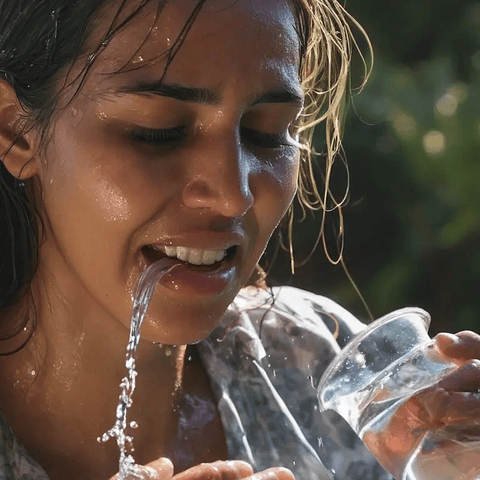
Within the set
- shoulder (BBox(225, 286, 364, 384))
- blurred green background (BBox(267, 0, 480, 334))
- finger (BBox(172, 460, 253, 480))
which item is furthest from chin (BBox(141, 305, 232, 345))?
blurred green background (BBox(267, 0, 480, 334))

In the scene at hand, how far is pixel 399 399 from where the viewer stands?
144 centimetres

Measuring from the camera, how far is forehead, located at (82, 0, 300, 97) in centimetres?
150

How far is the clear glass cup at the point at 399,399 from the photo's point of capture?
1.36 metres

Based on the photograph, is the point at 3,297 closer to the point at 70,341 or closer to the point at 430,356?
the point at 70,341

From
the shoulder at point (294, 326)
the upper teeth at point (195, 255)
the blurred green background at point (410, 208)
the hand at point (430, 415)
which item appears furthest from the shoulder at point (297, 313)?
the blurred green background at point (410, 208)

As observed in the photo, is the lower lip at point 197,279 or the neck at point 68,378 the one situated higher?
the lower lip at point 197,279

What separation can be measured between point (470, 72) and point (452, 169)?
1.36 ft

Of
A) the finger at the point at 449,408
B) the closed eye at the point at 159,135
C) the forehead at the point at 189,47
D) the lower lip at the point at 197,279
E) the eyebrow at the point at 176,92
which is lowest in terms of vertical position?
the finger at the point at 449,408

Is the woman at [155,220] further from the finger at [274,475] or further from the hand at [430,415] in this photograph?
the hand at [430,415]

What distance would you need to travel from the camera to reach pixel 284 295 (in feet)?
6.72

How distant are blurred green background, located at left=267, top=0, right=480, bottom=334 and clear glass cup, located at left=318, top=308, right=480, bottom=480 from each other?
2.08 meters

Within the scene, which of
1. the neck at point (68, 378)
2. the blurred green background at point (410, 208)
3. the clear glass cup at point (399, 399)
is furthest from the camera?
the blurred green background at point (410, 208)

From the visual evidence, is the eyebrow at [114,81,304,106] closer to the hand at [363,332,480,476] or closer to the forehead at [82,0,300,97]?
the forehead at [82,0,300,97]

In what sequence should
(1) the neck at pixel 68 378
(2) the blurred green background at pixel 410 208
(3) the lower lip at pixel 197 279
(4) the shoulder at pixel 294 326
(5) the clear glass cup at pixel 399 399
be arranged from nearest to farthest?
(5) the clear glass cup at pixel 399 399 → (3) the lower lip at pixel 197 279 → (1) the neck at pixel 68 378 → (4) the shoulder at pixel 294 326 → (2) the blurred green background at pixel 410 208
